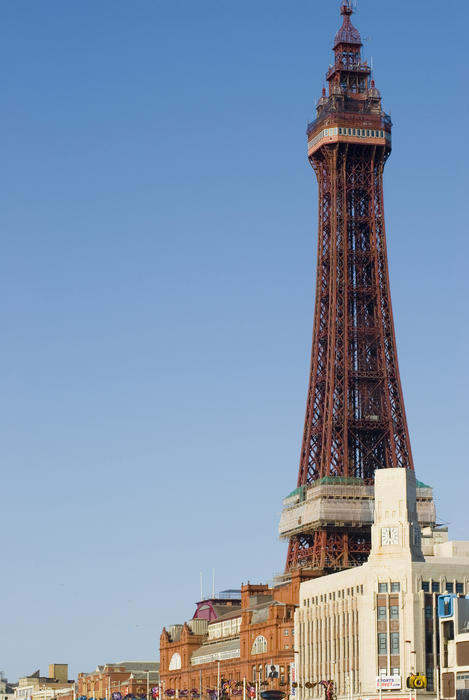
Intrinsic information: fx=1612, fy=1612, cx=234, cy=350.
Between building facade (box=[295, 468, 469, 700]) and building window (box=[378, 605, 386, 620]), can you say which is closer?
building facade (box=[295, 468, 469, 700])

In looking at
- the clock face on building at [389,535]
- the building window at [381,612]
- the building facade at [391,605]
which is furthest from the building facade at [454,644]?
the clock face on building at [389,535]

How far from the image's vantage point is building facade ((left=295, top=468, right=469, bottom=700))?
541 feet

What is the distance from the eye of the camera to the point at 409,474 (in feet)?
575

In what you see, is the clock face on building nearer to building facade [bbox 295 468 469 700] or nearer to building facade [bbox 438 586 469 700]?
building facade [bbox 295 468 469 700]

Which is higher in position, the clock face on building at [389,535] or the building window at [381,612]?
the clock face on building at [389,535]

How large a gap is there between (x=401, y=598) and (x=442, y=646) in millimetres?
6833

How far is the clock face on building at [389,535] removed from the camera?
171250 mm

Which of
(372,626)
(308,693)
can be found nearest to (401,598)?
(372,626)

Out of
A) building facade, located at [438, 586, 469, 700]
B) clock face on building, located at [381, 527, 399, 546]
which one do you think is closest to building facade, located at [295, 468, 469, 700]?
clock face on building, located at [381, 527, 399, 546]

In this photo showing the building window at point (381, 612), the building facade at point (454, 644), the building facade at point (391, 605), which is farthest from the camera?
the building window at point (381, 612)

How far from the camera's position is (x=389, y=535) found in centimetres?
17175

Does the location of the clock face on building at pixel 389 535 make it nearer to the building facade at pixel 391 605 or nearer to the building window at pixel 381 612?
the building facade at pixel 391 605

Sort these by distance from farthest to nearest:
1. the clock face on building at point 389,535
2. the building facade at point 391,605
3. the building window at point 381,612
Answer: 1. the clock face on building at point 389,535
2. the building window at point 381,612
3. the building facade at point 391,605

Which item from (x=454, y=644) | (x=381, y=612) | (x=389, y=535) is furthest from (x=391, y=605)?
(x=454, y=644)
